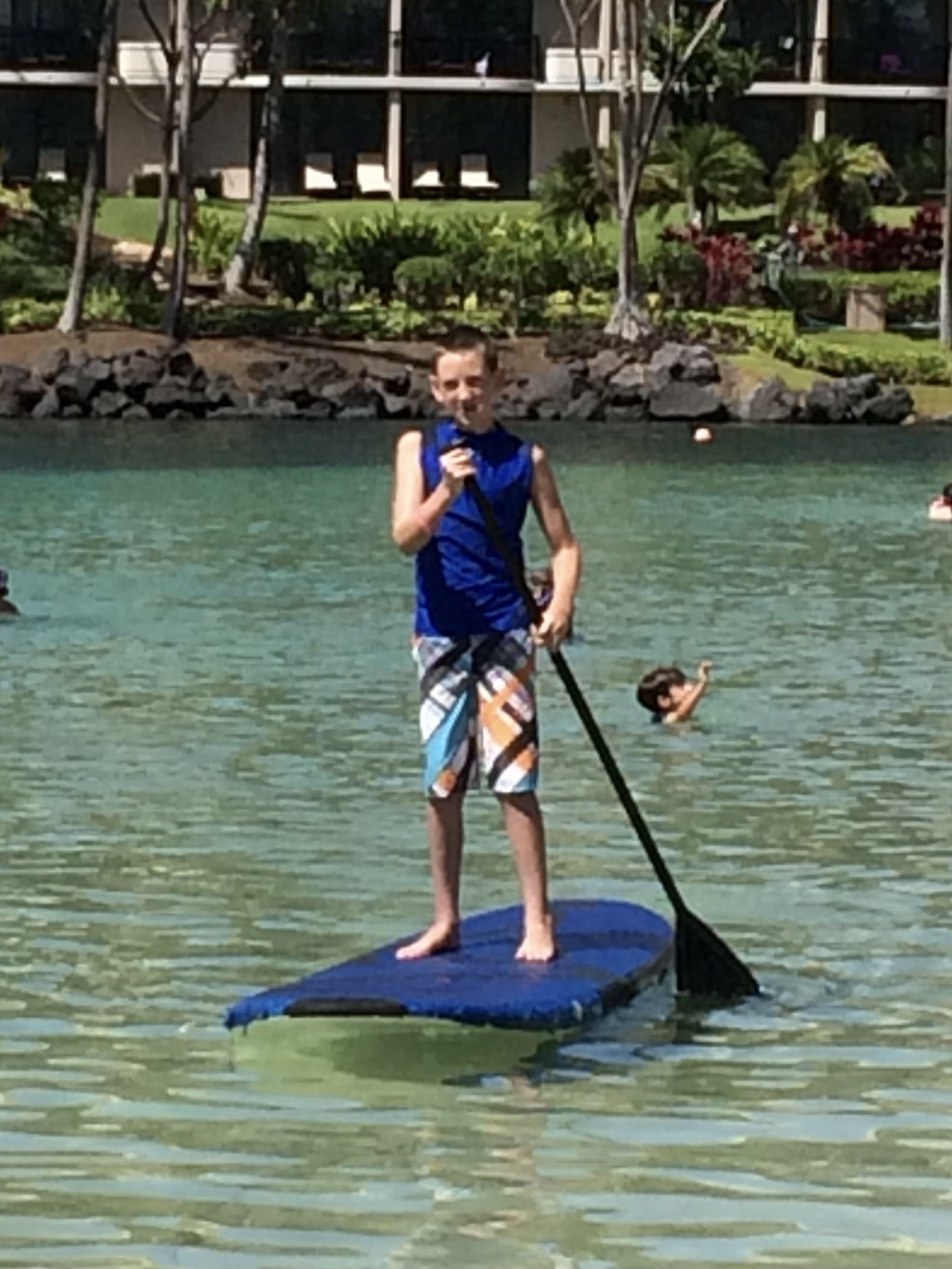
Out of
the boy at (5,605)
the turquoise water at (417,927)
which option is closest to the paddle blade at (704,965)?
the turquoise water at (417,927)

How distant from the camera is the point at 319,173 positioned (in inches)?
2881

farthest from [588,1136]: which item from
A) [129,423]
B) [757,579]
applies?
[129,423]

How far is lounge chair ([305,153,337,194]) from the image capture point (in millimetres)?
73062

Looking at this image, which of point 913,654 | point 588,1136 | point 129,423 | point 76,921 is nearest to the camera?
point 588,1136

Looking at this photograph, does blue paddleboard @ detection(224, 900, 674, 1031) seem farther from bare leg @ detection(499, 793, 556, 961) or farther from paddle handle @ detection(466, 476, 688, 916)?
paddle handle @ detection(466, 476, 688, 916)

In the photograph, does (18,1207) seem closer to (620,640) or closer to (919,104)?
(620,640)

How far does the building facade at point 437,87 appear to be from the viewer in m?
71.2

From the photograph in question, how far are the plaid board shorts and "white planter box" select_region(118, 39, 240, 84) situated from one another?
61.0 m

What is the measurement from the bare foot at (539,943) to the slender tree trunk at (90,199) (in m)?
44.9

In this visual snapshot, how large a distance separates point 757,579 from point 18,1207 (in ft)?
67.2

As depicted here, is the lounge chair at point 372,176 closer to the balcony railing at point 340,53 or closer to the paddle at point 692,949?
the balcony railing at point 340,53

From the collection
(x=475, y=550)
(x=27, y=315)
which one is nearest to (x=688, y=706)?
(x=475, y=550)

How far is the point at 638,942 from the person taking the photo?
452 inches

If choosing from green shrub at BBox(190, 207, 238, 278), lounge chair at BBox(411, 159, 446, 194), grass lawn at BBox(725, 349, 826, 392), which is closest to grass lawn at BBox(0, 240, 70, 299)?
green shrub at BBox(190, 207, 238, 278)
